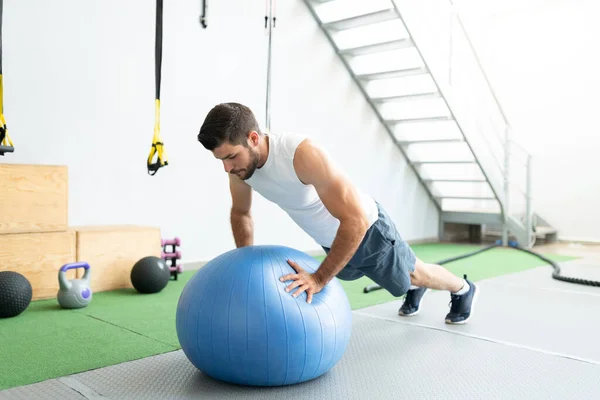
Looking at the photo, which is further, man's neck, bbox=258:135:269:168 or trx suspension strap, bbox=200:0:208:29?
trx suspension strap, bbox=200:0:208:29

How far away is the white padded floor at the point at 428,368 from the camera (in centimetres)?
170

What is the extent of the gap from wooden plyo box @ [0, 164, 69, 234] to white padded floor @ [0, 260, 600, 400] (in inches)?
53.9

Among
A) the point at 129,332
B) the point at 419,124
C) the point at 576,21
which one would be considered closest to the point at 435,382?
the point at 129,332

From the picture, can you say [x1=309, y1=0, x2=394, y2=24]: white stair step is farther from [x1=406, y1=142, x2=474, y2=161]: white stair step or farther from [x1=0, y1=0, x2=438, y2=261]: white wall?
[x1=406, y1=142, x2=474, y2=161]: white stair step

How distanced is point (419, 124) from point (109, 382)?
4743 mm

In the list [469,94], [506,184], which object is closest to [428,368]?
[506,184]

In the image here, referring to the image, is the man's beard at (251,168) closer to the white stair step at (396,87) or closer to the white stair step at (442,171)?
the white stair step at (396,87)

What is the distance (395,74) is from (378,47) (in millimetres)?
318

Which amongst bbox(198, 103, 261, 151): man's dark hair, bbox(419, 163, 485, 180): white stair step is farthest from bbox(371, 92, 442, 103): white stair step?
bbox(198, 103, 261, 151): man's dark hair

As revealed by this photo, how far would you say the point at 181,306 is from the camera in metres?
1.76

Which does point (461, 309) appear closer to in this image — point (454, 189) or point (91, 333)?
point (91, 333)

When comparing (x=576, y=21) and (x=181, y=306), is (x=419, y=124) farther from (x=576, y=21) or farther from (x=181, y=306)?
(x=181, y=306)

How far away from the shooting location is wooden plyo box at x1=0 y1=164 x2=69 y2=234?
2.88 m

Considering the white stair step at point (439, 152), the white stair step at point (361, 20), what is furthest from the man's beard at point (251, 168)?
the white stair step at point (439, 152)
